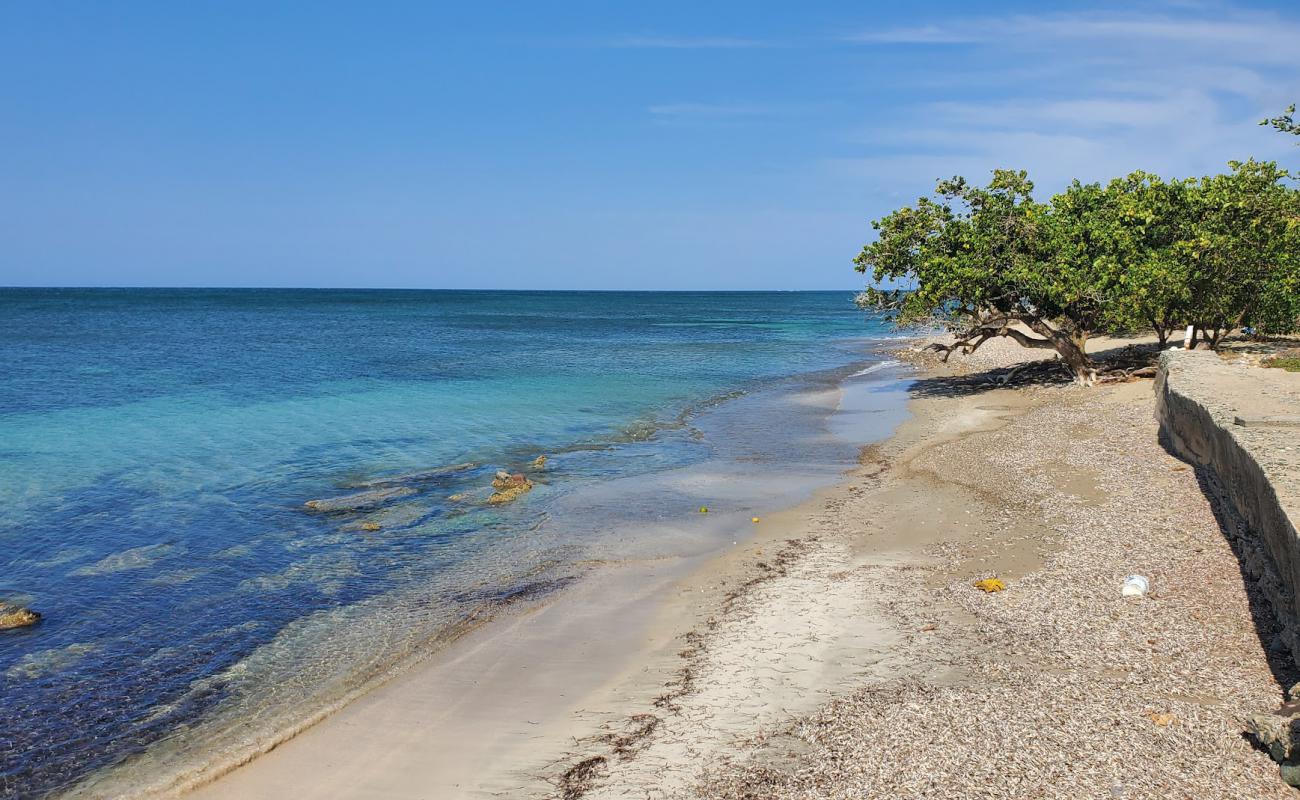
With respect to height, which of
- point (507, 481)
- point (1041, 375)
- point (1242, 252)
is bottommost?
point (507, 481)

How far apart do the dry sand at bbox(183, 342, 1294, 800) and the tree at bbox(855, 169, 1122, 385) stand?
1242cm

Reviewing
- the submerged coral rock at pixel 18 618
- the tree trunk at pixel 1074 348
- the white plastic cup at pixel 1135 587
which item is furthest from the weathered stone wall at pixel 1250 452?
the submerged coral rock at pixel 18 618

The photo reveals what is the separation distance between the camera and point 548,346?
194 feet

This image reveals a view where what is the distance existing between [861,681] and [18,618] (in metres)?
9.93

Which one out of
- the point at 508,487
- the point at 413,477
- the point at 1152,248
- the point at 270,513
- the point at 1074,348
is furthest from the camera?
the point at 1074,348

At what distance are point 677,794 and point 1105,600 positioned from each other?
18.7ft

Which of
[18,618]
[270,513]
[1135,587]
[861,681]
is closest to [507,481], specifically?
[270,513]

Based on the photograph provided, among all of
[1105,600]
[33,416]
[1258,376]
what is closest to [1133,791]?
[1105,600]

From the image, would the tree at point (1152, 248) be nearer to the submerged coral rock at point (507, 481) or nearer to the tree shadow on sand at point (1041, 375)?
the tree shadow on sand at point (1041, 375)

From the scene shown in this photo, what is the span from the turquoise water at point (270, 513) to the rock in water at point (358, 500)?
38cm

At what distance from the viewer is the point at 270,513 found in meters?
15.9

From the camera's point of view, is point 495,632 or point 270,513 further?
point 270,513

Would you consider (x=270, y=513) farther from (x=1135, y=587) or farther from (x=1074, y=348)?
(x=1074, y=348)

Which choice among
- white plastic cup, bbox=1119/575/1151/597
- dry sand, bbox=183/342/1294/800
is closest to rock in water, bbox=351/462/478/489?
dry sand, bbox=183/342/1294/800
